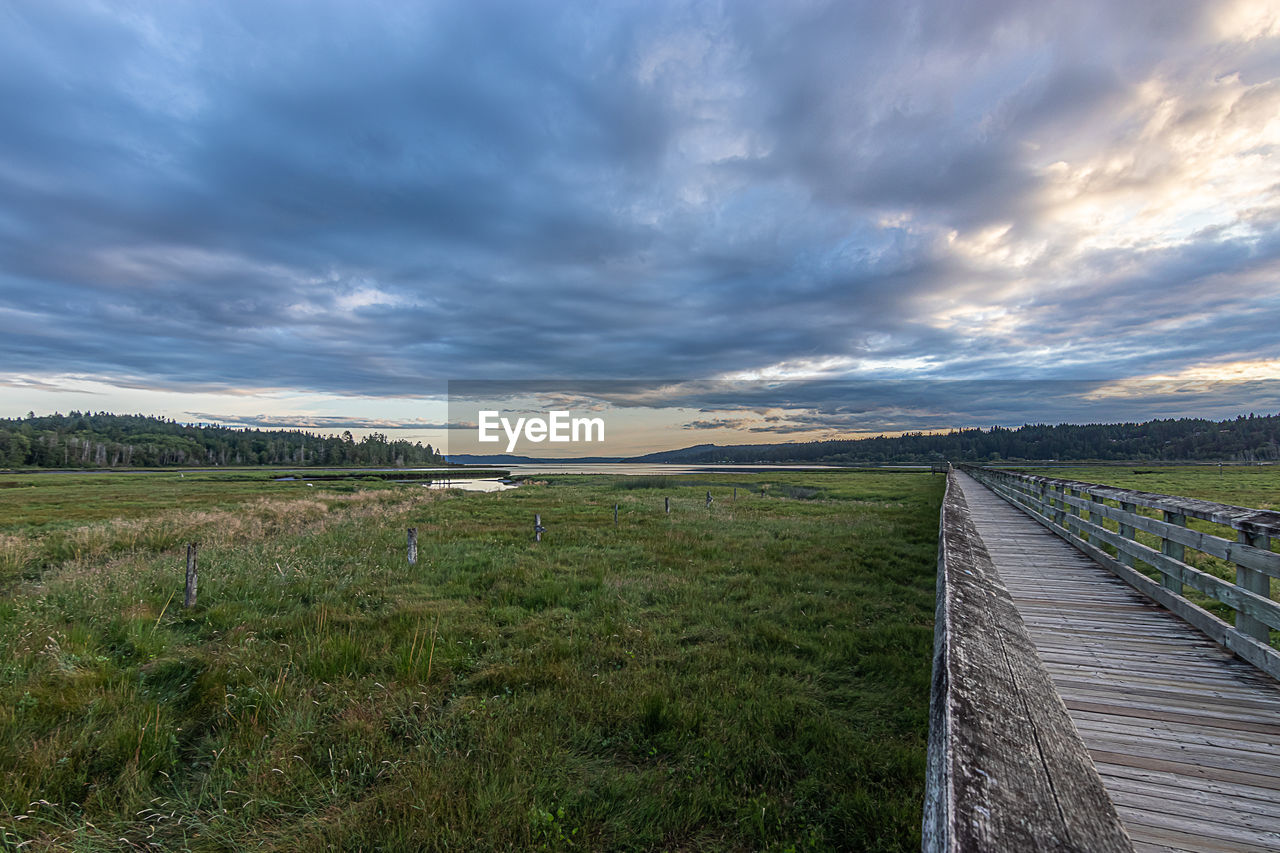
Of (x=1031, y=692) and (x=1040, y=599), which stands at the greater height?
(x=1031, y=692)

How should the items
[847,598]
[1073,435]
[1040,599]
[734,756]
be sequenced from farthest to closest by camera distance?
[1073,435] < [847,598] < [1040,599] < [734,756]

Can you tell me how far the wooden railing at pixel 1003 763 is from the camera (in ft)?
2.89

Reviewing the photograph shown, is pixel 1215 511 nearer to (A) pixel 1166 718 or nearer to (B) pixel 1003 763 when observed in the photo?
(A) pixel 1166 718

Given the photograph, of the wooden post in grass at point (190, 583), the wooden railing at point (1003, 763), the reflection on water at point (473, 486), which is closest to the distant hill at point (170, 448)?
the reflection on water at point (473, 486)

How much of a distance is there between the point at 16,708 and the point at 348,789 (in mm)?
3953

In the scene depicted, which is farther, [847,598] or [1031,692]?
[847,598]

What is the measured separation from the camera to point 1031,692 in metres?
1.47

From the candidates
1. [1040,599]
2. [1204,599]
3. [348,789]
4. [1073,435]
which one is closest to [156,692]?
[348,789]

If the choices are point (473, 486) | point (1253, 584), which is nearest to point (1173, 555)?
point (1253, 584)

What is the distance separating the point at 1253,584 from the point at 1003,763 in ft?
19.6

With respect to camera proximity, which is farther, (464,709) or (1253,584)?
(464,709)

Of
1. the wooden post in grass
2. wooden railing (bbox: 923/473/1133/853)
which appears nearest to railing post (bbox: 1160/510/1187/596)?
wooden railing (bbox: 923/473/1133/853)

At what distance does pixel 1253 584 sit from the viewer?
4.69 metres

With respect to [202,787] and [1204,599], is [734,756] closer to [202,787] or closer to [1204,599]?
[202,787]
